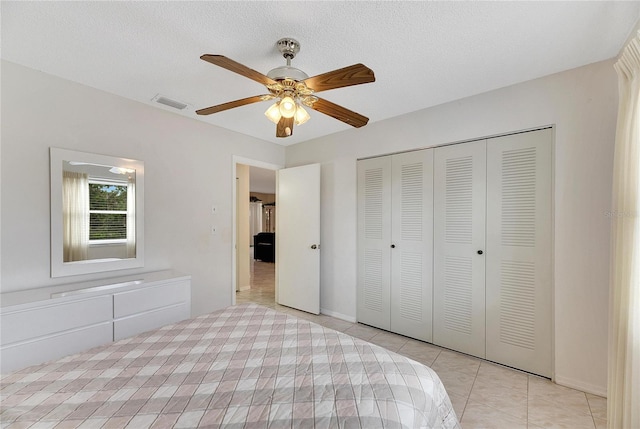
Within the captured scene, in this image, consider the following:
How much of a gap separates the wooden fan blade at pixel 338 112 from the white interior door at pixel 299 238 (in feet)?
5.58

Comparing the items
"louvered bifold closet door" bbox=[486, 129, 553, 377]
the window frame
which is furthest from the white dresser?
"louvered bifold closet door" bbox=[486, 129, 553, 377]

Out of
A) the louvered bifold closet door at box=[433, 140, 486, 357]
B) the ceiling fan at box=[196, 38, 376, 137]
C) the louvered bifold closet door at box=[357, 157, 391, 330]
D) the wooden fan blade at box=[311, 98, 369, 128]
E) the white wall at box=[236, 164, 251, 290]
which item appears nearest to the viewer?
the ceiling fan at box=[196, 38, 376, 137]

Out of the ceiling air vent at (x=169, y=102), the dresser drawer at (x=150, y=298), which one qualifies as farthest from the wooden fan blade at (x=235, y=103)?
the dresser drawer at (x=150, y=298)

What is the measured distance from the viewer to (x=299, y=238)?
3.90 meters

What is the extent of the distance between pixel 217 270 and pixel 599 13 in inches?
149

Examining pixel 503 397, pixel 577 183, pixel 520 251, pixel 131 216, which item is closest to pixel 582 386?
pixel 503 397

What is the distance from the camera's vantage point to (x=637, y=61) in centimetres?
139

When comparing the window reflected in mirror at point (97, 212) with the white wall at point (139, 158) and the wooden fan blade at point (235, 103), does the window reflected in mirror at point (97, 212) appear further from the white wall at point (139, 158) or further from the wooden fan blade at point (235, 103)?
the wooden fan blade at point (235, 103)

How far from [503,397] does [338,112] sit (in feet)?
7.78

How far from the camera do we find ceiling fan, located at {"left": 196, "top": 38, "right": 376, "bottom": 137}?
56.3 inches

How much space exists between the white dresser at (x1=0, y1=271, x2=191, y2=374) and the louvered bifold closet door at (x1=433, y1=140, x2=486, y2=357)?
8.31 feet

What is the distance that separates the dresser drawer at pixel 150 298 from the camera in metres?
2.22

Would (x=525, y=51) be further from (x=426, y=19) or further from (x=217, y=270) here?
(x=217, y=270)

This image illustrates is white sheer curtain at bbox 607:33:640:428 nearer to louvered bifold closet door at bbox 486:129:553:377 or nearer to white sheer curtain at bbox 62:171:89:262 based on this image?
louvered bifold closet door at bbox 486:129:553:377
